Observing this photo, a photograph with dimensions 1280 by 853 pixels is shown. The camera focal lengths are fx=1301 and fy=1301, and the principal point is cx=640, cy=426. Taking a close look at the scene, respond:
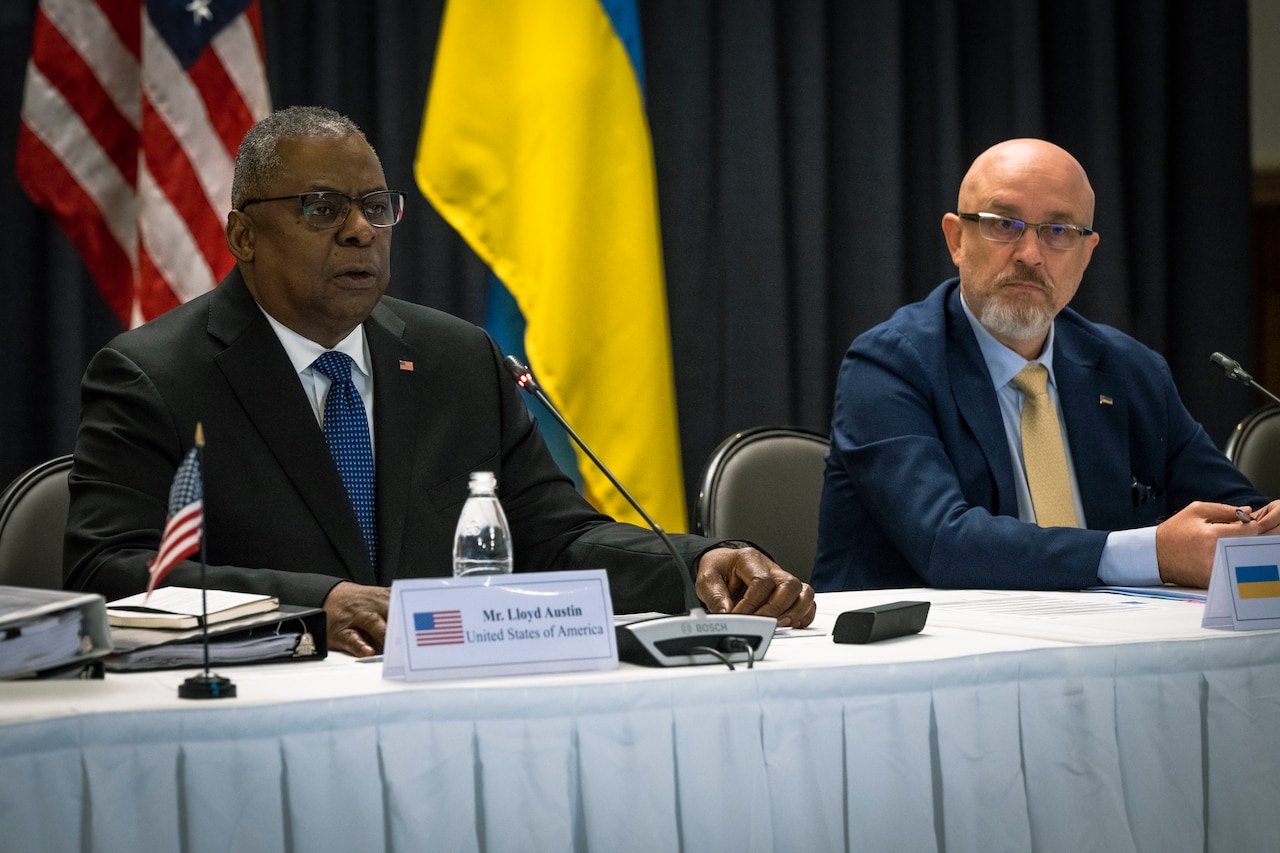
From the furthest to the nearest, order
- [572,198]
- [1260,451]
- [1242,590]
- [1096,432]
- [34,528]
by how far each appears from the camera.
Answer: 1. [572,198]
2. [1260,451]
3. [1096,432]
4. [34,528]
5. [1242,590]

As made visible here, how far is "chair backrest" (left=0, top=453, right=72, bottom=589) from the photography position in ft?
7.09

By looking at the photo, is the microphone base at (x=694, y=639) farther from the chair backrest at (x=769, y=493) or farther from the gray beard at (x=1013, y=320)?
the gray beard at (x=1013, y=320)

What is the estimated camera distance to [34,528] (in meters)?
2.18

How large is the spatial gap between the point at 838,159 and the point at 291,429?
262 centimetres

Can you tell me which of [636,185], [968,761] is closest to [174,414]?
[968,761]

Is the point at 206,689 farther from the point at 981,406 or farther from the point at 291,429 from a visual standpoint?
the point at 981,406

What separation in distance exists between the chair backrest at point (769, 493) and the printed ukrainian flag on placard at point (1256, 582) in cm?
115

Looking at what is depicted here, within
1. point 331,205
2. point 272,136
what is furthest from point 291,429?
point 272,136

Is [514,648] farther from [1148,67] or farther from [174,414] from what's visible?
[1148,67]

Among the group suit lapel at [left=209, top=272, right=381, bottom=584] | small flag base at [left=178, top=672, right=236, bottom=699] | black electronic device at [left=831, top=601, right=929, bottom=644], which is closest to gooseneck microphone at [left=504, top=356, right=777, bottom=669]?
black electronic device at [left=831, top=601, right=929, bottom=644]

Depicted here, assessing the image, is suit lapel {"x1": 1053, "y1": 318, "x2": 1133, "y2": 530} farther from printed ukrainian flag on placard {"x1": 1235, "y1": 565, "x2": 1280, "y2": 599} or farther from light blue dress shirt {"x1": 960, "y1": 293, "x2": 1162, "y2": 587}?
printed ukrainian flag on placard {"x1": 1235, "y1": 565, "x2": 1280, "y2": 599}

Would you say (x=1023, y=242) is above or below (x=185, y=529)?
above

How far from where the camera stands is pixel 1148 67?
14.4 feet

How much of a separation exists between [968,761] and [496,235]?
2.41 meters
